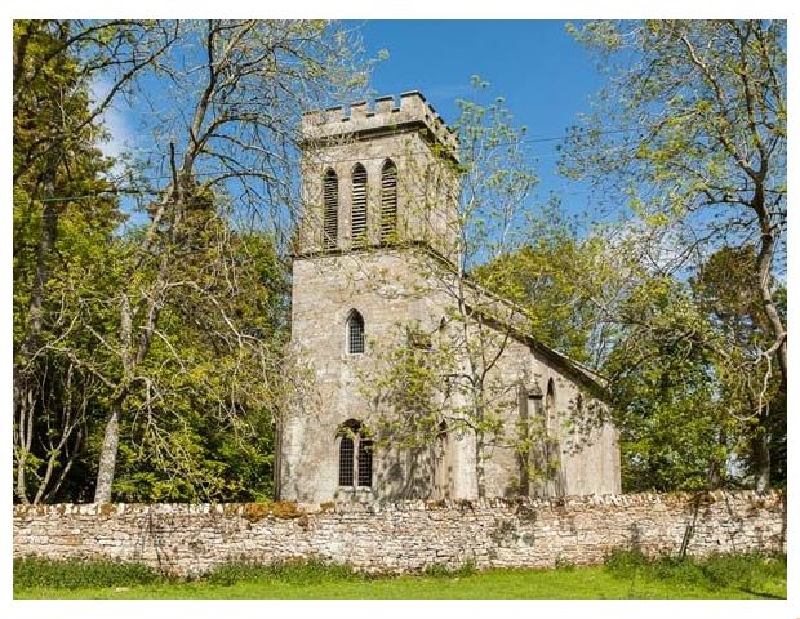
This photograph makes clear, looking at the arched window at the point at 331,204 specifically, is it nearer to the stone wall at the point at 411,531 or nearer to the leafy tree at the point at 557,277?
the leafy tree at the point at 557,277

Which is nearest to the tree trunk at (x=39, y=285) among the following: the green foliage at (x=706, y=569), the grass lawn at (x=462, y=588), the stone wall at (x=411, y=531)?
the stone wall at (x=411, y=531)

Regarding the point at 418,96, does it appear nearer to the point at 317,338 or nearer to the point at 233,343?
the point at 317,338

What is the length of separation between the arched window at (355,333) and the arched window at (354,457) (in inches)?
65.8

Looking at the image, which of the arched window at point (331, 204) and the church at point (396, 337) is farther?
the arched window at point (331, 204)

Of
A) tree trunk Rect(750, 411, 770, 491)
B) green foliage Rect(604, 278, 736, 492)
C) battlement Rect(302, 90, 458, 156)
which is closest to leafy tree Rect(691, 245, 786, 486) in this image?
tree trunk Rect(750, 411, 770, 491)

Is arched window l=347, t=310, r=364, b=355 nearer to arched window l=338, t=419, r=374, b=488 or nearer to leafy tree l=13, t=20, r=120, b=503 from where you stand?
arched window l=338, t=419, r=374, b=488

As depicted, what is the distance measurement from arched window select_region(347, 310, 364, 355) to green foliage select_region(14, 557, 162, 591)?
856cm

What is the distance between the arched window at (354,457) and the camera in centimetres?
1850

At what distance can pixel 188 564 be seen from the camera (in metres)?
11.9

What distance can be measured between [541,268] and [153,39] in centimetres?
767

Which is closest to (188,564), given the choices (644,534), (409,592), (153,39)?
(409,592)

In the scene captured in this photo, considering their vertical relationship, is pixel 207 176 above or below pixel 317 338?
above

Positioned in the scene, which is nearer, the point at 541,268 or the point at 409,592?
the point at 409,592

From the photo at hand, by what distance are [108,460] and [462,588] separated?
5710mm
